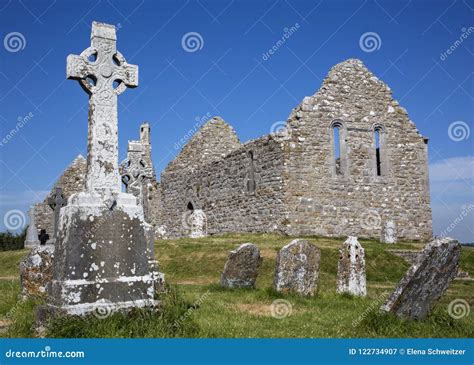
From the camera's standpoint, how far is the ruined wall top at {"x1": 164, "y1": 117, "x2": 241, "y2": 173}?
29766 millimetres

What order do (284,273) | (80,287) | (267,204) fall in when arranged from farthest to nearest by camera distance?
(267,204) < (284,273) < (80,287)

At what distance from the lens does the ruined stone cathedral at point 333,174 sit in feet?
64.5

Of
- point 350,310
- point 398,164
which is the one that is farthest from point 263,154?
point 350,310

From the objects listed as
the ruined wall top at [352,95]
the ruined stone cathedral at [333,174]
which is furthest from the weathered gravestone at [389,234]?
the ruined wall top at [352,95]

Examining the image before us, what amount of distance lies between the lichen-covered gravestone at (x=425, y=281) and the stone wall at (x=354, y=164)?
472 inches

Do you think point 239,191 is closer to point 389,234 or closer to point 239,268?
point 389,234

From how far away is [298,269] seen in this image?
10.4 metres

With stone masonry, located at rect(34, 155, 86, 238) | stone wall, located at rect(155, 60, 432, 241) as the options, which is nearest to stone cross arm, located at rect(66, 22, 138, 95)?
stone wall, located at rect(155, 60, 432, 241)

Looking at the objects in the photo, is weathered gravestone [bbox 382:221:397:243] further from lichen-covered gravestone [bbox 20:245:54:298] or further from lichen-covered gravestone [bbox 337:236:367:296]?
lichen-covered gravestone [bbox 20:245:54:298]

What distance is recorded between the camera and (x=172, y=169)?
30266 millimetres

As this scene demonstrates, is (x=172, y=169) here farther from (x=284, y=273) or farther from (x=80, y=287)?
(x=80, y=287)

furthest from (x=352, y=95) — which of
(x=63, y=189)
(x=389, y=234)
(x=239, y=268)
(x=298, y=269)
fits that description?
(x=63, y=189)

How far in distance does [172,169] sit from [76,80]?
23.8 metres

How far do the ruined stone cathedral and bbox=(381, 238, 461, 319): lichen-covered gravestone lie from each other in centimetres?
1197
